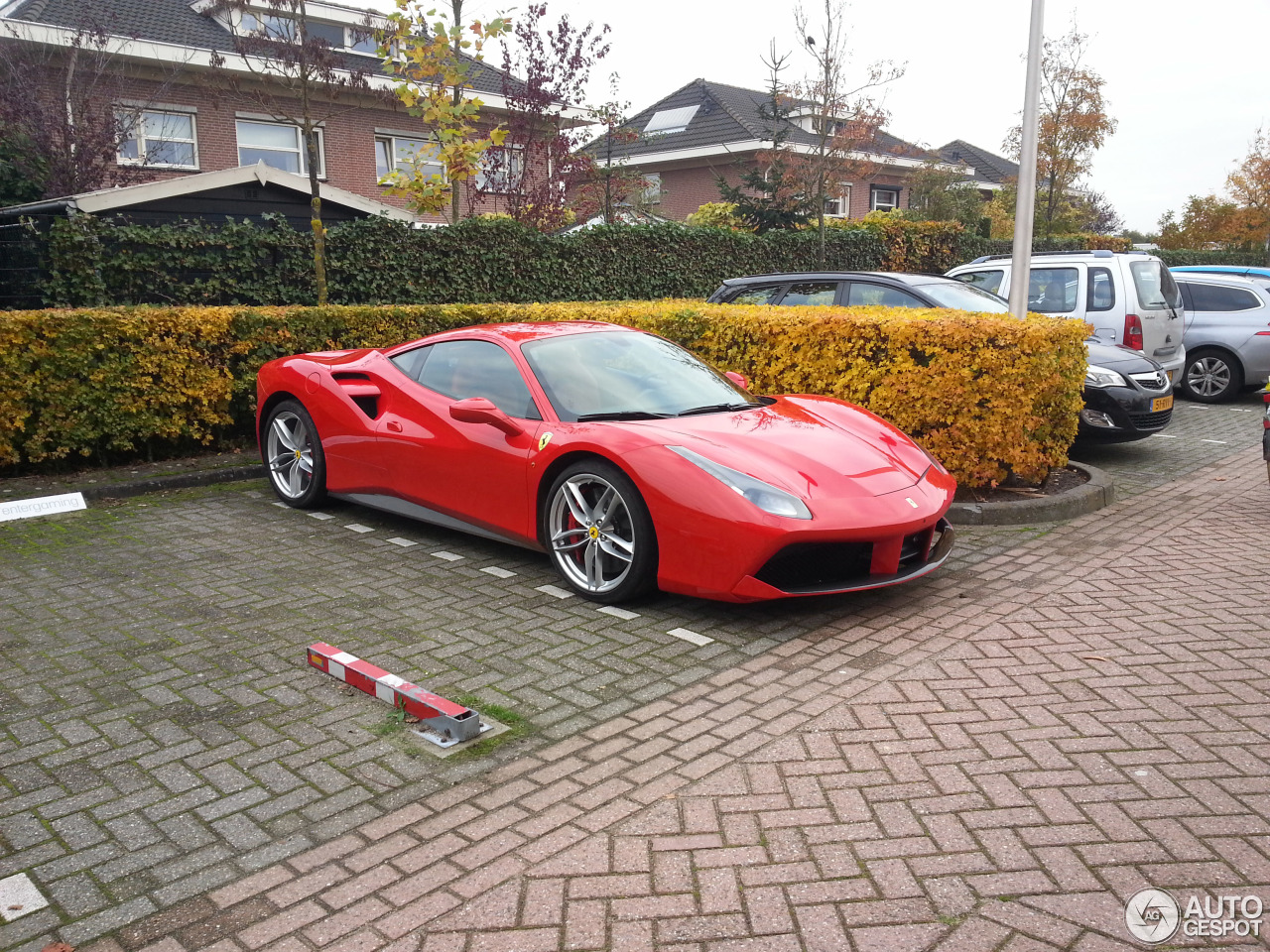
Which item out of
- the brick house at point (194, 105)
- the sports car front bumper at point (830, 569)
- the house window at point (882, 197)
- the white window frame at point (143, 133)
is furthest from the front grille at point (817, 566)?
the house window at point (882, 197)

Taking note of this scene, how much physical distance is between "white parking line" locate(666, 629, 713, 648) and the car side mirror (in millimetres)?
1473

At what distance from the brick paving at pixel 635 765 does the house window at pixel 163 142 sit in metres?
18.1

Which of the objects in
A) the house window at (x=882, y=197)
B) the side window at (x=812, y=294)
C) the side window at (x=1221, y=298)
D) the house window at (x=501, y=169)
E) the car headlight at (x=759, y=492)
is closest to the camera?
the car headlight at (x=759, y=492)

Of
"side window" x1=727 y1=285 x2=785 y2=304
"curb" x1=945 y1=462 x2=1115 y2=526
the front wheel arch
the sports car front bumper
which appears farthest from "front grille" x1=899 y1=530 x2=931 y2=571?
the front wheel arch

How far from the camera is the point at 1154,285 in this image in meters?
11.0

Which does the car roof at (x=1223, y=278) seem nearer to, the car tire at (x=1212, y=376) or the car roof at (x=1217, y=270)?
the car roof at (x=1217, y=270)

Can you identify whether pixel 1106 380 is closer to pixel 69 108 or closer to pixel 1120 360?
pixel 1120 360

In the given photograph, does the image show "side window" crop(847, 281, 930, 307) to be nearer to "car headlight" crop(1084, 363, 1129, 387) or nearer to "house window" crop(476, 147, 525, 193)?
"car headlight" crop(1084, 363, 1129, 387)

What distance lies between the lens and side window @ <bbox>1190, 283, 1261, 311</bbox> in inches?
514

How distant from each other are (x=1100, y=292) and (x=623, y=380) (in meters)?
7.08

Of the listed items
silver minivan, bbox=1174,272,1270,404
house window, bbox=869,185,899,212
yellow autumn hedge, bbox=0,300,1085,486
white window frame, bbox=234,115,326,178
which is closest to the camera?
yellow autumn hedge, bbox=0,300,1085,486

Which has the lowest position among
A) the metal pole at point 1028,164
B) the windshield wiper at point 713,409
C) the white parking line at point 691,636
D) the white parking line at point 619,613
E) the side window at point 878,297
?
the white parking line at point 691,636

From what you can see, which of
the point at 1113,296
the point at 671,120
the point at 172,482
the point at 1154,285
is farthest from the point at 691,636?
the point at 671,120

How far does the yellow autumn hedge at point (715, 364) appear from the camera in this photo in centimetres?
701
